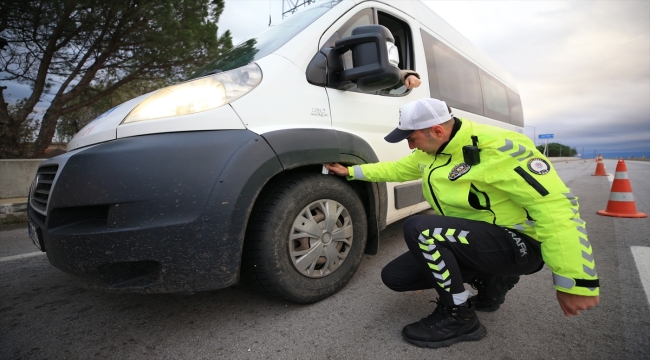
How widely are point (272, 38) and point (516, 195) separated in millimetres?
1677

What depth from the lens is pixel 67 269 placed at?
4.94 ft

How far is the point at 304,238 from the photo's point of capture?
1839 mm

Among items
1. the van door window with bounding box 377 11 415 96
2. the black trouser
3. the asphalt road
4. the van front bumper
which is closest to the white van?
the van front bumper

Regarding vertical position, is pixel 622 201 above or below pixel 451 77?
below

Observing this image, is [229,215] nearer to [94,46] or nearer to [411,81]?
[411,81]

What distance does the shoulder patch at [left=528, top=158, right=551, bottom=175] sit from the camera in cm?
145

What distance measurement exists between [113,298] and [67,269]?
2.22 ft

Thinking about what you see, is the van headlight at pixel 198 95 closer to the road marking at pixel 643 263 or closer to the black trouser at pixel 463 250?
the black trouser at pixel 463 250

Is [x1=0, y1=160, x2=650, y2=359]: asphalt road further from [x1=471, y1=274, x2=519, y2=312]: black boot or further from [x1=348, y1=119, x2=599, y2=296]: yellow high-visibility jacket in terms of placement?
[x1=348, y1=119, x2=599, y2=296]: yellow high-visibility jacket

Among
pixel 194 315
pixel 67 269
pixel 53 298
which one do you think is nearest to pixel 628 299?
pixel 194 315

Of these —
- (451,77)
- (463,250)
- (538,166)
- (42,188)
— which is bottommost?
(463,250)

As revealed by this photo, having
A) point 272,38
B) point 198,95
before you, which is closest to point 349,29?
point 272,38

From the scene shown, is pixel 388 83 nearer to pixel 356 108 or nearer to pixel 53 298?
pixel 356 108

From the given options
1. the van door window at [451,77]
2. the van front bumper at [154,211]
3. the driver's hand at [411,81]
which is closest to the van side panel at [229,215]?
the van front bumper at [154,211]
